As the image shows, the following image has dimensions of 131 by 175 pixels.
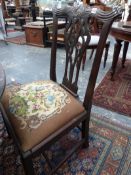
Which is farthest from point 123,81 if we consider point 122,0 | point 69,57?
point 122,0

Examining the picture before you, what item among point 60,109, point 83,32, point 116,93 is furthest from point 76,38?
point 116,93

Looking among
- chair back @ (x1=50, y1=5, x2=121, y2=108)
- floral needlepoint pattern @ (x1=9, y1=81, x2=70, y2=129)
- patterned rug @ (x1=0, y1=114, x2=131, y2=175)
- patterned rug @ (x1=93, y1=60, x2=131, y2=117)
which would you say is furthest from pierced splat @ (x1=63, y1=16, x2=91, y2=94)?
patterned rug @ (x1=93, y1=60, x2=131, y2=117)

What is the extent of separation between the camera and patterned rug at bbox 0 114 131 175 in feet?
3.56

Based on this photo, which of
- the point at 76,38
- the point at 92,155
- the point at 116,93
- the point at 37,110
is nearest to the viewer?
the point at 37,110

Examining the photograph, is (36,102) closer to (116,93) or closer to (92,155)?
(92,155)

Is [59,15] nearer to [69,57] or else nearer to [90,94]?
[69,57]

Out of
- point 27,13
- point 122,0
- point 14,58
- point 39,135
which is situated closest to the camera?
point 39,135

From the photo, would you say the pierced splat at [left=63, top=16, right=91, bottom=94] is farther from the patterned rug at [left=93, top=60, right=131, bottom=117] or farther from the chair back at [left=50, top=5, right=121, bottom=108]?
the patterned rug at [left=93, top=60, right=131, bottom=117]

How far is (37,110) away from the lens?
89 centimetres

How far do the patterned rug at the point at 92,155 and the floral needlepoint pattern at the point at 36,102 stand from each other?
46 cm

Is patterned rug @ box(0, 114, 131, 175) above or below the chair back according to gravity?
below

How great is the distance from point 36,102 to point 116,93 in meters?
1.25

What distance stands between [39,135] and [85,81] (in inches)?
57.6

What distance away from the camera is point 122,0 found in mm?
4398
